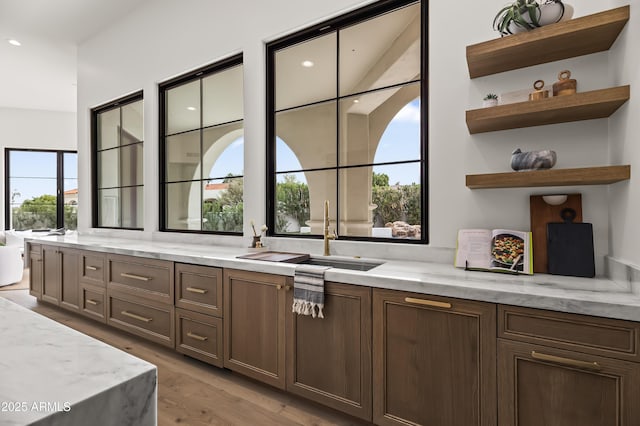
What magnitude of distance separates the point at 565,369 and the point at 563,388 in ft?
0.23

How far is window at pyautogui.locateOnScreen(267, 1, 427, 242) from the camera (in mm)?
2295

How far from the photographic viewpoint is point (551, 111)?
1594 millimetres

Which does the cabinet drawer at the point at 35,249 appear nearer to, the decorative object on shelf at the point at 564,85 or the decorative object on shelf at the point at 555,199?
the decorative object on shelf at the point at 555,199

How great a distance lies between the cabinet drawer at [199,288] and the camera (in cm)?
232

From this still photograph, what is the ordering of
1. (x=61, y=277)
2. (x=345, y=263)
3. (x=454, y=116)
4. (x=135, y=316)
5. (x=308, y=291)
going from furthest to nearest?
(x=61, y=277)
(x=135, y=316)
(x=345, y=263)
(x=454, y=116)
(x=308, y=291)

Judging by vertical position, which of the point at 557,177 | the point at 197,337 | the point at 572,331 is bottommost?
the point at 197,337

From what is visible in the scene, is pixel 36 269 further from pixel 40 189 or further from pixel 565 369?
pixel 565 369

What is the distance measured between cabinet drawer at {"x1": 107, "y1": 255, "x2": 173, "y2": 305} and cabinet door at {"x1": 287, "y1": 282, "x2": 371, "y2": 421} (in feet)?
3.77

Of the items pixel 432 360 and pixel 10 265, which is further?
pixel 10 265

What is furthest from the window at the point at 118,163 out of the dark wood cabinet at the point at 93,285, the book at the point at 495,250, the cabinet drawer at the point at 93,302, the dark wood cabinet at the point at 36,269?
the book at the point at 495,250

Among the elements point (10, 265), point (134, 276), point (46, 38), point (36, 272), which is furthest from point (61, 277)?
point (46, 38)

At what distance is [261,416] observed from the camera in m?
1.93

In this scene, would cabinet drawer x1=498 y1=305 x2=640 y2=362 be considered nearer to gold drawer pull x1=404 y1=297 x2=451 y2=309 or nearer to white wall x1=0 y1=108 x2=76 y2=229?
gold drawer pull x1=404 y1=297 x2=451 y2=309

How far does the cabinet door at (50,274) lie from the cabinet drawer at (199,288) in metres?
2.10
